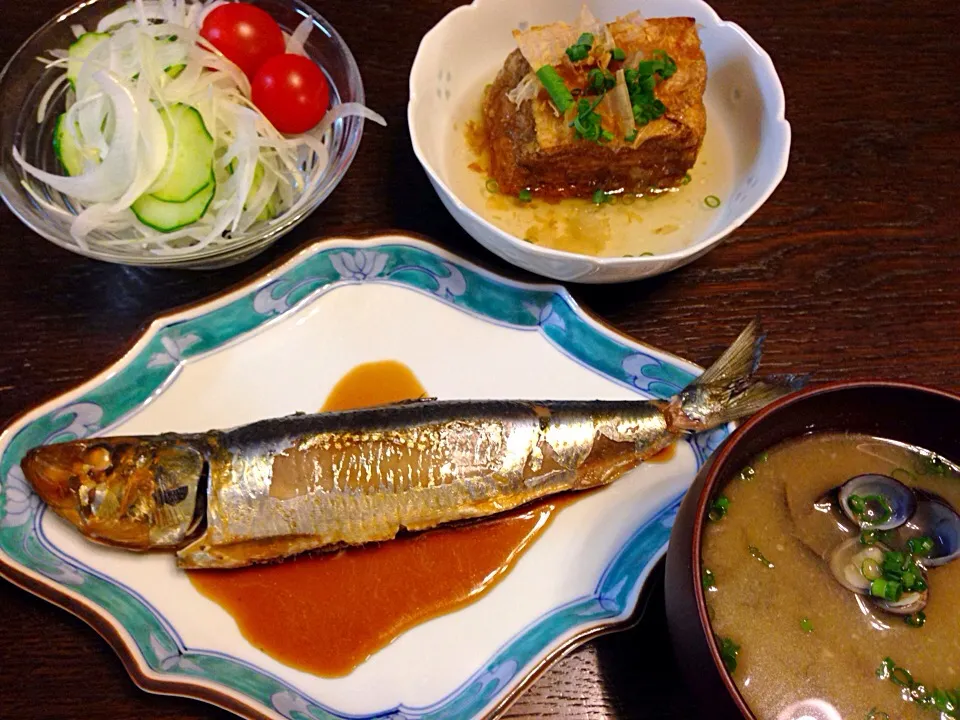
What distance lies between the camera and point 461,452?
165 centimetres

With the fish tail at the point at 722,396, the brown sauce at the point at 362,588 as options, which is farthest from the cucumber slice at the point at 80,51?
the fish tail at the point at 722,396

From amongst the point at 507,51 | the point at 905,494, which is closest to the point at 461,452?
the point at 905,494

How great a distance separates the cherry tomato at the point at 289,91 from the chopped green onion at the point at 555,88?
24.0 inches

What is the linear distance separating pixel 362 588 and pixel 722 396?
961 millimetres

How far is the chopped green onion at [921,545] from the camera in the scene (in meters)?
1.38

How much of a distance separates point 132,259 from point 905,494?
5.83 feet

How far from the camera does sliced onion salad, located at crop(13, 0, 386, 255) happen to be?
1735 millimetres

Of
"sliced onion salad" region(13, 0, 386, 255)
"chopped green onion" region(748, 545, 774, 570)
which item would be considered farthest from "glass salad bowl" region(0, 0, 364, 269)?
"chopped green onion" region(748, 545, 774, 570)

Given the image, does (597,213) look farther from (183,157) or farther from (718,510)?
(183,157)

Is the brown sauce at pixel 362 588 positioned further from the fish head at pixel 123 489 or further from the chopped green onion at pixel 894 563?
the chopped green onion at pixel 894 563

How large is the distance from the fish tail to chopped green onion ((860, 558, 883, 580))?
0.45m

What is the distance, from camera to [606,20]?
7.39ft

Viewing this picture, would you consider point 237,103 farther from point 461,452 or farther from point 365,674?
point 365,674

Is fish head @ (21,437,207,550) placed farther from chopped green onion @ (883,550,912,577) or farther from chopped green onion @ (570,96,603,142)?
chopped green onion @ (883,550,912,577)
